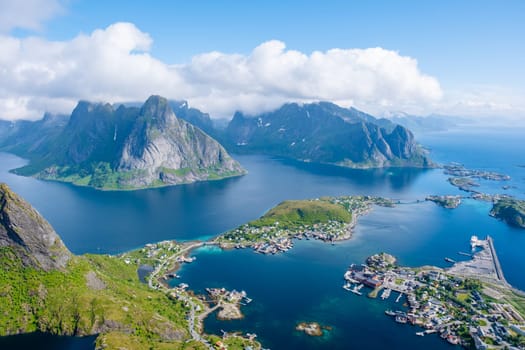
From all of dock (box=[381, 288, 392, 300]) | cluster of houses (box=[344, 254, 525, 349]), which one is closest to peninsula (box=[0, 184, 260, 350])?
dock (box=[381, 288, 392, 300])

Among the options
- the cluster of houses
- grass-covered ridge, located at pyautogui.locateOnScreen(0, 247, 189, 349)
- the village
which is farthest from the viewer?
the village

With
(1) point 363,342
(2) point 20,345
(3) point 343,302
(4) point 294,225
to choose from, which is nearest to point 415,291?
(3) point 343,302

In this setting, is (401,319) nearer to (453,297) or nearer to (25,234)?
(453,297)

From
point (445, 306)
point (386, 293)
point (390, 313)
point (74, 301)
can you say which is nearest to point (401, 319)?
point (390, 313)

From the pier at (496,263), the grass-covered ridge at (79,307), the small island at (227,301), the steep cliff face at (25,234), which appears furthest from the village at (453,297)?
the steep cliff face at (25,234)

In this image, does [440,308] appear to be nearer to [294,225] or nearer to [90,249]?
[294,225]

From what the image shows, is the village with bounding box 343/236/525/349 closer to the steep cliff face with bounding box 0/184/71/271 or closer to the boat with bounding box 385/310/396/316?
the boat with bounding box 385/310/396/316

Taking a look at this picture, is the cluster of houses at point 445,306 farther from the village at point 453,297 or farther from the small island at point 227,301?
the small island at point 227,301
